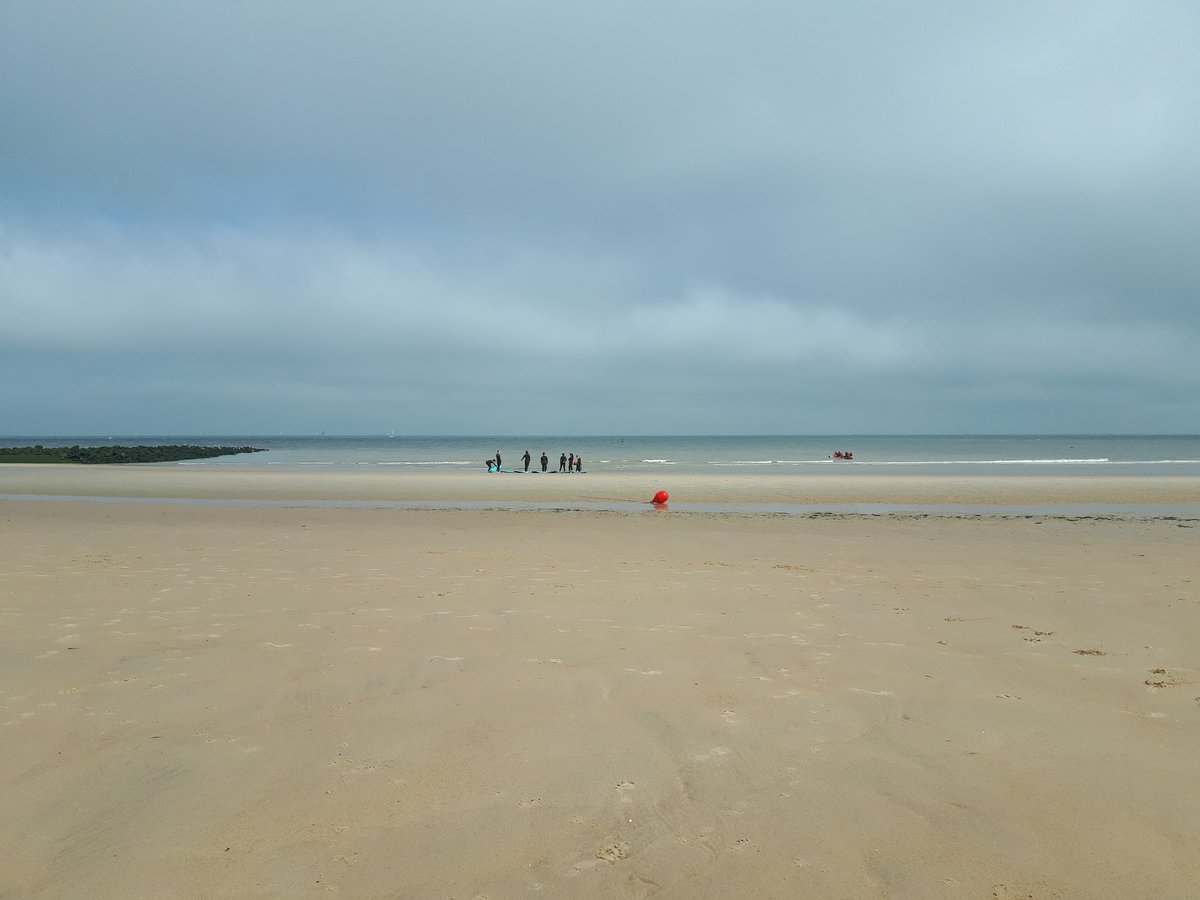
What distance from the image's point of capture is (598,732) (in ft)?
17.3

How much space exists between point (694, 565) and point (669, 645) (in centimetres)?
535

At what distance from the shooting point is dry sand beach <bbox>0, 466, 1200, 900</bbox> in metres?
3.68

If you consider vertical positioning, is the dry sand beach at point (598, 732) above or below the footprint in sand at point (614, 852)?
above

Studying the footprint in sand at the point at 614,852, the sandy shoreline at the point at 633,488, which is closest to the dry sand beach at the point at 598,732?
the footprint in sand at the point at 614,852

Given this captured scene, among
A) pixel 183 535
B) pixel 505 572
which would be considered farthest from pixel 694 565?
pixel 183 535

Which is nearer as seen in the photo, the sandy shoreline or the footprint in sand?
the footprint in sand

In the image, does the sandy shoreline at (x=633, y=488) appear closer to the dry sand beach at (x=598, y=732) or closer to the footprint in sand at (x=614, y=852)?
the dry sand beach at (x=598, y=732)

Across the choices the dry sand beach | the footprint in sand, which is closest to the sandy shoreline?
the dry sand beach

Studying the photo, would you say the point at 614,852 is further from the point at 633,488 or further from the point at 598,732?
the point at 633,488

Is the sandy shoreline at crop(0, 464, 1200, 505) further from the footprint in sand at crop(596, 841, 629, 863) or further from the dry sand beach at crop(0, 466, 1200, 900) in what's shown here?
the footprint in sand at crop(596, 841, 629, 863)

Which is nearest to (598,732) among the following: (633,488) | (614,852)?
(614,852)

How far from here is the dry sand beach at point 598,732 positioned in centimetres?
368

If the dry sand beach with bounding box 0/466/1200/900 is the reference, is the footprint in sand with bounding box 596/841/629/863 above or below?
below

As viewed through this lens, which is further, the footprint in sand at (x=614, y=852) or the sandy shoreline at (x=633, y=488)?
the sandy shoreline at (x=633, y=488)
